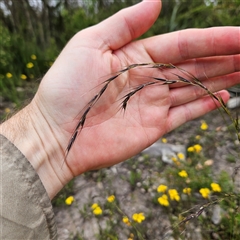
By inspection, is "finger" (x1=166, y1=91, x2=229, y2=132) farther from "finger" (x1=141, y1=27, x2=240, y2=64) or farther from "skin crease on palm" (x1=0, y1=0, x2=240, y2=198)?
"finger" (x1=141, y1=27, x2=240, y2=64)

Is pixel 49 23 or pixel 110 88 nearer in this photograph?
pixel 110 88

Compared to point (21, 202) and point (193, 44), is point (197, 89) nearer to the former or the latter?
point (193, 44)

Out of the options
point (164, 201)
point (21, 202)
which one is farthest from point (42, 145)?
point (164, 201)

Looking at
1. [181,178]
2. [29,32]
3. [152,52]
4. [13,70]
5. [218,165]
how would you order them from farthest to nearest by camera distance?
[29,32] → [13,70] → [218,165] → [181,178] → [152,52]

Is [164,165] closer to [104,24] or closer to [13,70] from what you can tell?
[104,24]

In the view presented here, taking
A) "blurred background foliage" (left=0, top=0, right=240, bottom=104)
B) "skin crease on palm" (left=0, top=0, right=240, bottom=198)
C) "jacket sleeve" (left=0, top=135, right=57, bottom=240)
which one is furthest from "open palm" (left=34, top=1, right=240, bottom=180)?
"blurred background foliage" (left=0, top=0, right=240, bottom=104)

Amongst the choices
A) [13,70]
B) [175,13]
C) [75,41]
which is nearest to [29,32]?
[13,70]

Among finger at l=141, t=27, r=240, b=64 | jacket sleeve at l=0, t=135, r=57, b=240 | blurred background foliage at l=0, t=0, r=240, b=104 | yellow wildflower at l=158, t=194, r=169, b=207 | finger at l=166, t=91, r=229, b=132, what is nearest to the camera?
jacket sleeve at l=0, t=135, r=57, b=240
